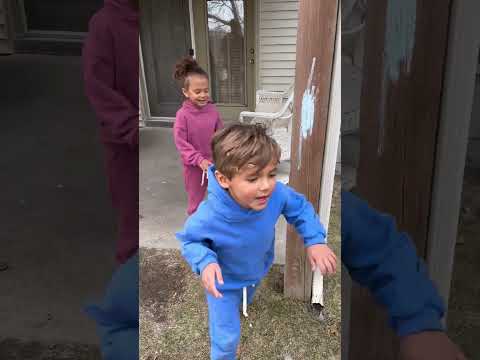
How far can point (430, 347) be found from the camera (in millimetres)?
511

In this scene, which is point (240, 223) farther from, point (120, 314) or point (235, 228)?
point (120, 314)

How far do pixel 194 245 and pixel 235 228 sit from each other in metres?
0.07

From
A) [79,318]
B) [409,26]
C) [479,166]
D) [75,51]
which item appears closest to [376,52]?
[409,26]

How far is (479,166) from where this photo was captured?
0.46 metres

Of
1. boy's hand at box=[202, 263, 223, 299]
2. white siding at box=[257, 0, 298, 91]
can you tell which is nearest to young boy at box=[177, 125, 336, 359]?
boy's hand at box=[202, 263, 223, 299]

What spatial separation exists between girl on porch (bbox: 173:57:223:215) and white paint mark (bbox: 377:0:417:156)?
24 centimetres

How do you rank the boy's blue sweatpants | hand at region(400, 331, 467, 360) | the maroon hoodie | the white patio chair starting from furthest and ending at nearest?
1. the boy's blue sweatpants
2. the white patio chair
3. hand at region(400, 331, 467, 360)
4. the maroon hoodie

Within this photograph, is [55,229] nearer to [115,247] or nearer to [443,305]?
[115,247]

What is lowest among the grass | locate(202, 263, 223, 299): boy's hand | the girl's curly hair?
the grass

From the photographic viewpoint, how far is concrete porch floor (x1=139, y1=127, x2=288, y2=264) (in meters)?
0.55

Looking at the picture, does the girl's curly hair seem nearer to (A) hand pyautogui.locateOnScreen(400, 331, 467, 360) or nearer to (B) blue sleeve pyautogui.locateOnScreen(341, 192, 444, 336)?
(B) blue sleeve pyautogui.locateOnScreen(341, 192, 444, 336)

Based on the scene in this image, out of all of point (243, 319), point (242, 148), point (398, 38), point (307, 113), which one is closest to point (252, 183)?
point (242, 148)

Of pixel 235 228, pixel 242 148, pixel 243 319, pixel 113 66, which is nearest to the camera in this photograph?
pixel 113 66

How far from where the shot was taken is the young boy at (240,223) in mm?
574
